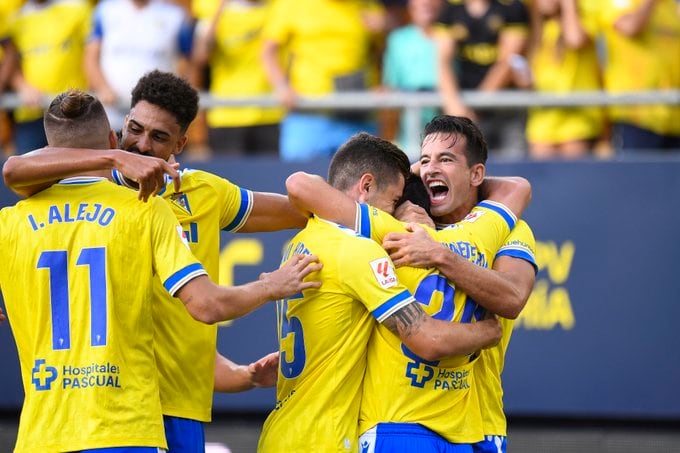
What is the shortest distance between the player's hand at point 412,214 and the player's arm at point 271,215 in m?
0.71

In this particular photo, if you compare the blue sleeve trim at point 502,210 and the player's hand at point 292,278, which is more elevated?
the blue sleeve trim at point 502,210

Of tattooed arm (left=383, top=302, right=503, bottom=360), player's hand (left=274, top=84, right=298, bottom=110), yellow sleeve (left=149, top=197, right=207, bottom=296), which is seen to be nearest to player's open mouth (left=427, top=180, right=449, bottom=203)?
tattooed arm (left=383, top=302, right=503, bottom=360)

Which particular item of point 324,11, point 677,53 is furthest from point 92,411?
point 677,53

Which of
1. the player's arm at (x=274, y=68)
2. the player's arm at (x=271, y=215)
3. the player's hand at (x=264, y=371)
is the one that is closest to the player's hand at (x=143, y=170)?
the player's arm at (x=271, y=215)

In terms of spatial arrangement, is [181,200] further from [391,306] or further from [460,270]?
[460,270]

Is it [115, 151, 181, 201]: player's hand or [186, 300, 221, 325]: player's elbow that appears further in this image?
[186, 300, 221, 325]: player's elbow

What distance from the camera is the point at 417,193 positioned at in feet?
16.9

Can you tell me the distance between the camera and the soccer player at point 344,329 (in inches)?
175

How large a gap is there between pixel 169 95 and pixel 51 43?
198 inches

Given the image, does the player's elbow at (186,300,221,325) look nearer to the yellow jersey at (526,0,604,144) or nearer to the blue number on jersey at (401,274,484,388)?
the blue number on jersey at (401,274,484,388)

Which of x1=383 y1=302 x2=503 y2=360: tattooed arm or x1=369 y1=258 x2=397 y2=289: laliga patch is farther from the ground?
x1=369 y1=258 x2=397 y2=289: laliga patch

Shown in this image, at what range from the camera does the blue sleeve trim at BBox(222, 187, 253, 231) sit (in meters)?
5.46

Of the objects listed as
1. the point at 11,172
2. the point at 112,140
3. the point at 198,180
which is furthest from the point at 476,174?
the point at 11,172

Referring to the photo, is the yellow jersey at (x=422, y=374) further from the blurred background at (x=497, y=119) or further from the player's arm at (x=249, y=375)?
the blurred background at (x=497, y=119)
